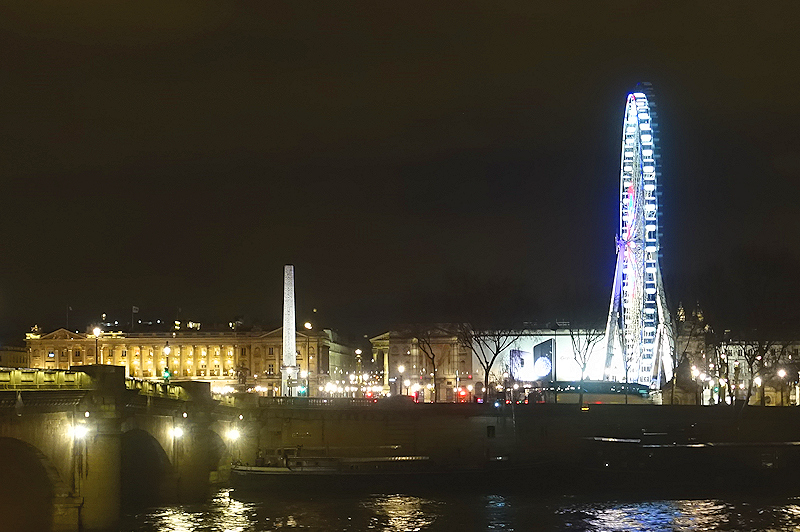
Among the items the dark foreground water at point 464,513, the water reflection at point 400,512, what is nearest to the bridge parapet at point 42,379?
the dark foreground water at point 464,513

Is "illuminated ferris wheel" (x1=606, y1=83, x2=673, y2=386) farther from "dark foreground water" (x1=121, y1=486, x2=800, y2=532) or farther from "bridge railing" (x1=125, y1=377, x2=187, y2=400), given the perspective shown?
"bridge railing" (x1=125, y1=377, x2=187, y2=400)

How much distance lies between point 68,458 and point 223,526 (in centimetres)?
980

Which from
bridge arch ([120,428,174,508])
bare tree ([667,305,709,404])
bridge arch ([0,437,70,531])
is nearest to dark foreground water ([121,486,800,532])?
bridge arch ([120,428,174,508])

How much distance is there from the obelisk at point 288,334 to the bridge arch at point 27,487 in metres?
72.8

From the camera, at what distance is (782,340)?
11806cm

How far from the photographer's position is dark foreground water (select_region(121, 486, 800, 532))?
6353 cm

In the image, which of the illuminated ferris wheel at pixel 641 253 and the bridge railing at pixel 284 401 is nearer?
the bridge railing at pixel 284 401

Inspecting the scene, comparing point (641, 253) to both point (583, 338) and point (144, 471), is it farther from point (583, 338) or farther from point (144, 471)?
point (144, 471)

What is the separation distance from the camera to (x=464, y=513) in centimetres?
6906

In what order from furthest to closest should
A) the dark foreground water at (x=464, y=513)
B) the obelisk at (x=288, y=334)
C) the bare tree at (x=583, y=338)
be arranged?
the bare tree at (x=583, y=338) → the obelisk at (x=288, y=334) → the dark foreground water at (x=464, y=513)

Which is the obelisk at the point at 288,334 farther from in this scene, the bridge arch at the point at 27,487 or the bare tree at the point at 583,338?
the bridge arch at the point at 27,487

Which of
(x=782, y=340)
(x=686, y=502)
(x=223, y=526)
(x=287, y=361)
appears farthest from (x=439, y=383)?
(x=223, y=526)

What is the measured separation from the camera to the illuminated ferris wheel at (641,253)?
116500 millimetres

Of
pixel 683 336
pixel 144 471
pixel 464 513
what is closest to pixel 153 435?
pixel 144 471
